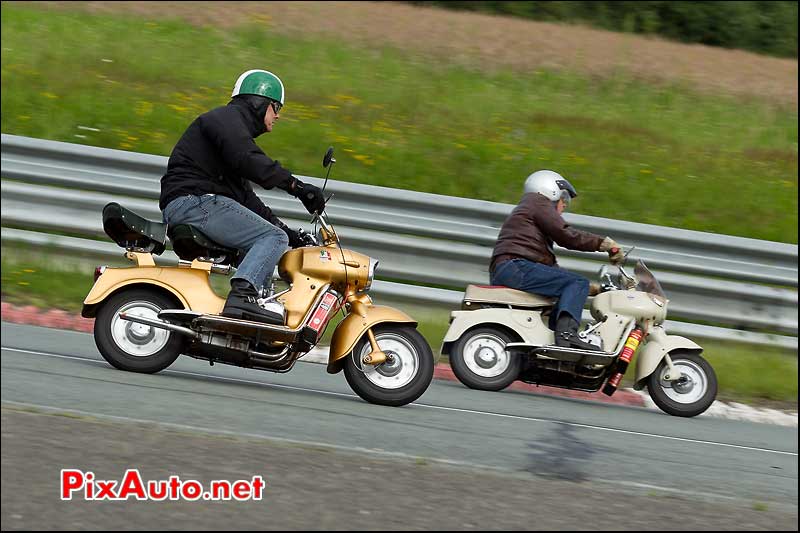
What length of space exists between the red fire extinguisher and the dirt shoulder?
871 cm

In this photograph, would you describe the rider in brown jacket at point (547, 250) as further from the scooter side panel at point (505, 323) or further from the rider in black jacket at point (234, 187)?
the rider in black jacket at point (234, 187)

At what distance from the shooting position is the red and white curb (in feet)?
29.4

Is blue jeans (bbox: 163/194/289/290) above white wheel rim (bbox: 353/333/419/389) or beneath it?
above

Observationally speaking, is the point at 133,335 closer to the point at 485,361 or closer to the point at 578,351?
the point at 485,361

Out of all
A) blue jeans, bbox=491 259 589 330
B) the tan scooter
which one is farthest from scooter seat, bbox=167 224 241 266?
blue jeans, bbox=491 259 589 330

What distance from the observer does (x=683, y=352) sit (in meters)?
8.86

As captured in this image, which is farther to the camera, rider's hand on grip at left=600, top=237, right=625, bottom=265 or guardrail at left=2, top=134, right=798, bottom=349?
guardrail at left=2, top=134, right=798, bottom=349

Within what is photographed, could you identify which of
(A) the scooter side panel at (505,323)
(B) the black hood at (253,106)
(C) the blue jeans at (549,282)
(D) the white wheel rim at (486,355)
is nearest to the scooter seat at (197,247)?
(B) the black hood at (253,106)

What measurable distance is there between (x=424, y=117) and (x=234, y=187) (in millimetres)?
6907

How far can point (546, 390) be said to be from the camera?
934cm

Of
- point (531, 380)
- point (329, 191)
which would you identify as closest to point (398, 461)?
point (531, 380)

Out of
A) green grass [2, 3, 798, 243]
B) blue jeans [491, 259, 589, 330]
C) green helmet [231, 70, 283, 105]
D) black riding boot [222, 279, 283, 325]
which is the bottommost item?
black riding boot [222, 279, 283, 325]

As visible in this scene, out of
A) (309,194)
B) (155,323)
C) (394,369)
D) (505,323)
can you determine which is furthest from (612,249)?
(155,323)

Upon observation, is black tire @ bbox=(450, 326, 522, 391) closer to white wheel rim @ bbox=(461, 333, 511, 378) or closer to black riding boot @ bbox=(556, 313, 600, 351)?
white wheel rim @ bbox=(461, 333, 511, 378)
